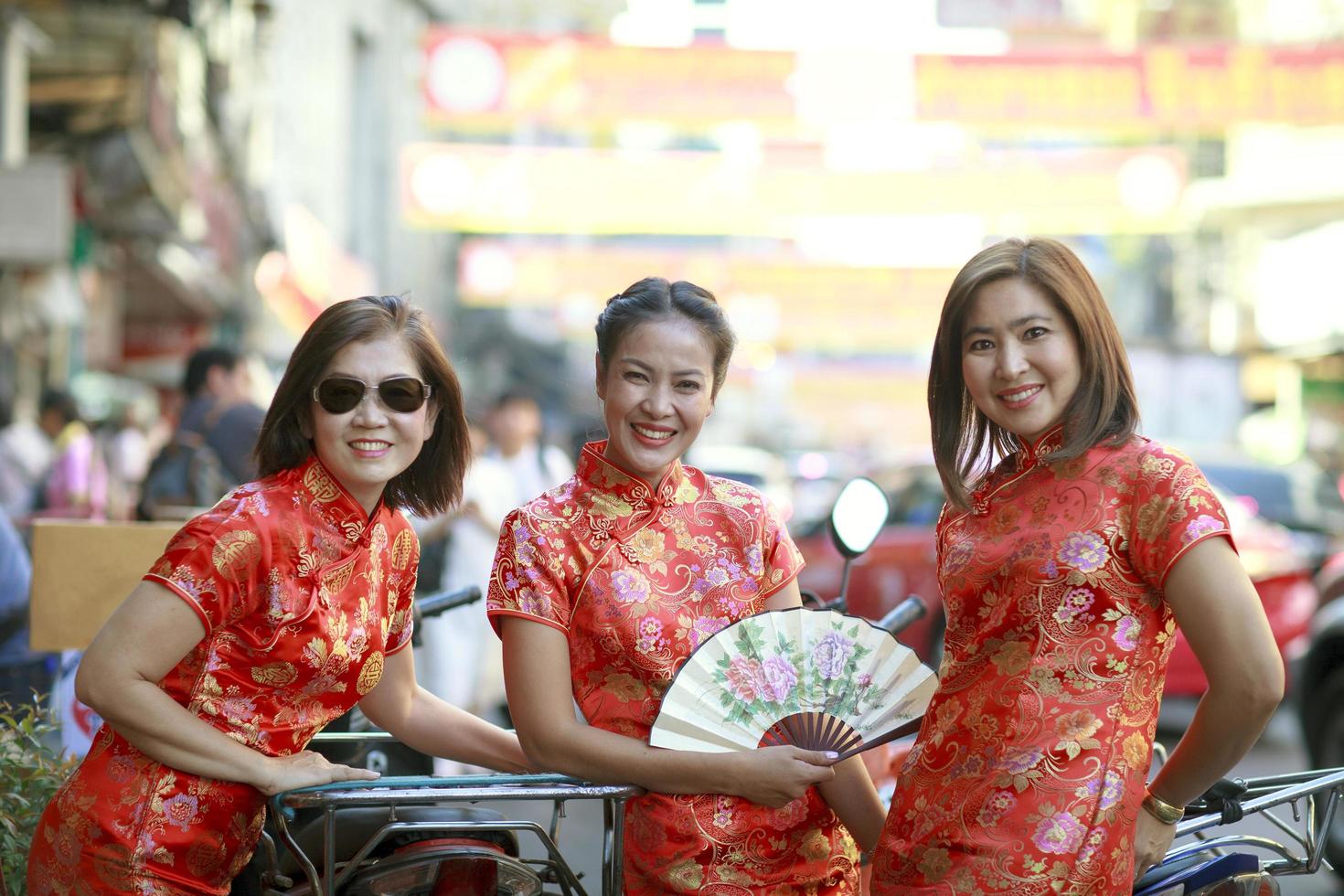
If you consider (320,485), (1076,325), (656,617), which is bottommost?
(656,617)

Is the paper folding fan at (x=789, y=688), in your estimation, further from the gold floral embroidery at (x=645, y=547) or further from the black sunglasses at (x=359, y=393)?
the black sunglasses at (x=359, y=393)

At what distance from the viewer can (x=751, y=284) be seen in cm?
2611

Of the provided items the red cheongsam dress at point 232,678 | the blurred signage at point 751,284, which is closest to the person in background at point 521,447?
the red cheongsam dress at point 232,678

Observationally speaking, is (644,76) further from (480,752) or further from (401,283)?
(401,283)

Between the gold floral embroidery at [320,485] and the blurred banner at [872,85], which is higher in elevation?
the blurred banner at [872,85]

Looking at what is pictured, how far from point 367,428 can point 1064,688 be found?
120cm

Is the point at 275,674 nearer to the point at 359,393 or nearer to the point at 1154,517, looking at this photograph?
the point at 359,393

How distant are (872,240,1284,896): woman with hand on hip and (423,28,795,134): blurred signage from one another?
13239mm

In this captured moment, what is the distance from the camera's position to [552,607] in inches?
96.3

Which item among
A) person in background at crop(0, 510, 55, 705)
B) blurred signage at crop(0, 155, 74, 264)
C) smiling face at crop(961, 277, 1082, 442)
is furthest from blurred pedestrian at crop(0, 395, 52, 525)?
smiling face at crop(961, 277, 1082, 442)

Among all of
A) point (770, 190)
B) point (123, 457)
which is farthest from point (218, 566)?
point (770, 190)

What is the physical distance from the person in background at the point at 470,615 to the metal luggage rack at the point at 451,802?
4764 mm

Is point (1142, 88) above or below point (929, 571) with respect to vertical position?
above

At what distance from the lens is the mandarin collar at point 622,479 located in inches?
100
